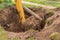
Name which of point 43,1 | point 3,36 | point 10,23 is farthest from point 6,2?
point 3,36

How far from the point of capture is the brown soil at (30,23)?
418 inches

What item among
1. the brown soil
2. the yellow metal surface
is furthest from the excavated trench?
the yellow metal surface

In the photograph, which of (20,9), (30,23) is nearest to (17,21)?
(30,23)

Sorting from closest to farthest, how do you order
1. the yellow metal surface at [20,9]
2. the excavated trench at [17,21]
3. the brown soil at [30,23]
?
the brown soil at [30,23]
the yellow metal surface at [20,9]
the excavated trench at [17,21]

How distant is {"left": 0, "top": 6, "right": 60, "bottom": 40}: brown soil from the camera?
418 inches

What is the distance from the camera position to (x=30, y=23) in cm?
1397

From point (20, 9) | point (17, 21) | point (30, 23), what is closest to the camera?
point (20, 9)

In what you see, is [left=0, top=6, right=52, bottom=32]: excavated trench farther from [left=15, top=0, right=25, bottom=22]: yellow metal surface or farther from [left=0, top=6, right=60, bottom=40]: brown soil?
[left=15, top=0, right=25, bottom=22]: yellow metal surface

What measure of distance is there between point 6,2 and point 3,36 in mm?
7810

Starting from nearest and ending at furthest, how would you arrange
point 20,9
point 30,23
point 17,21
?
point 20,9, point 30,23, point 17,21

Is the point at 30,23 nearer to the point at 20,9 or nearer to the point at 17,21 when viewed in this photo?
the point at 20,9

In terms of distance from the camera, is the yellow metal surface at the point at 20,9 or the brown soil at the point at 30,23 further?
the yellow metal surface at the point at 20,9

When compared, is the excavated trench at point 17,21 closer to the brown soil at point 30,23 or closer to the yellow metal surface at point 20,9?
the brown soil at point 30,23

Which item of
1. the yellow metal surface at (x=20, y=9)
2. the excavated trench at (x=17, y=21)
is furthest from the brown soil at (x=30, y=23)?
the yellow metal surface at (x=20, y=9)
